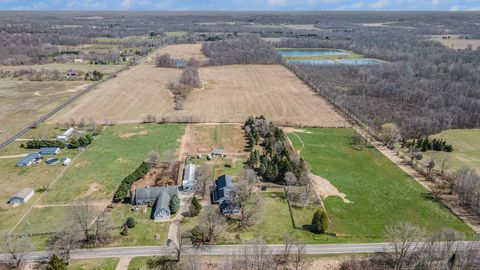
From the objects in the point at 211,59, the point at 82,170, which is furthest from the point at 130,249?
the point at 211,59

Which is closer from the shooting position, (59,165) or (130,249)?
(130,249)

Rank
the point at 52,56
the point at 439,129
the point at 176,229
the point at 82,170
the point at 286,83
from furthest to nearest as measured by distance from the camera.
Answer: the point at 52,56 < the point at 286,83 < the point at 439,129 < the point at 82,170 < the point at 176,229

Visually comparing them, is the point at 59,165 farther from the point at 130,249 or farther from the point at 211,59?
the point at 211,59

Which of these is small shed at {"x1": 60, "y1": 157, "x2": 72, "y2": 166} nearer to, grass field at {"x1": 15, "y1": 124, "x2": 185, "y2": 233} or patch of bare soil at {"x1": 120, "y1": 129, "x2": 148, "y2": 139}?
grass field at {"x1": 15, "y1": 124, "x2": 185, "y2": 233}

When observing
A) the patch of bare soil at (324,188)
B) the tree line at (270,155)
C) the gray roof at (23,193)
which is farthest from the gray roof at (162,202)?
the patch of bare soil at (324,188)

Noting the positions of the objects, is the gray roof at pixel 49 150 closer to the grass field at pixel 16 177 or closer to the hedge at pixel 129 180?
the grass field at pixel 16 177

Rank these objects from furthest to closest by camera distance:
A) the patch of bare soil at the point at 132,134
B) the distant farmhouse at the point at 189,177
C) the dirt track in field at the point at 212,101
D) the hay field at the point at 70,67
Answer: the hay field at the point at 70,67 < the dirt track in field at the point at 212,101 < the patch of bare soil at the point at 132,134 < the distant farmhouse at the point at 189,177

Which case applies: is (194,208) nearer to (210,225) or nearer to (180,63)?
(210,225)
